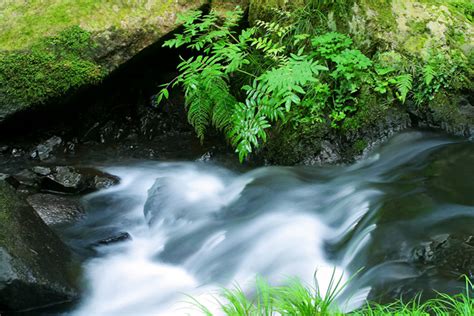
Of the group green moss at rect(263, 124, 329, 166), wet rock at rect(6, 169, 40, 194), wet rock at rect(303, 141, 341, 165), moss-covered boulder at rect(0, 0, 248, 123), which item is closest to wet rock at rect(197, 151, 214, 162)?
green moss at rect(263, 124, 329, 166)

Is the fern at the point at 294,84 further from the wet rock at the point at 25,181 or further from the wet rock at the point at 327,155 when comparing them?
the wet rock at the point at 25,181

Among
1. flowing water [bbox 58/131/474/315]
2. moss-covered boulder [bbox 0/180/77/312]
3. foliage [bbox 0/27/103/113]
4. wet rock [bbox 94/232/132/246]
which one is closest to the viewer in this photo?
moss-covered boulder [bbox 0/180/77/312]

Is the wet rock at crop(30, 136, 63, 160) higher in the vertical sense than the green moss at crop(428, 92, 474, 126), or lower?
lower

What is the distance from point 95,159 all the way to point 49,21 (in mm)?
1557

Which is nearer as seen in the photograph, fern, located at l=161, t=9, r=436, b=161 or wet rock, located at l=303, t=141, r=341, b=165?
fern, located at l=161, t=9, r=436, b=161

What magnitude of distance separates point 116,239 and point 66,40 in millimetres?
2402

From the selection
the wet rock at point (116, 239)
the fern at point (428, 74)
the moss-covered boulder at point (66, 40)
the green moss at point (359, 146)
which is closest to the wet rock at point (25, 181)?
the moss-covered boulder at point (66, 40)

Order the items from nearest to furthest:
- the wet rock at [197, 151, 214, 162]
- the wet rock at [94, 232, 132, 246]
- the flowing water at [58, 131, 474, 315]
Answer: the flowing water at [58, 131, 474, 315] < the wet rock at [94, 232, 132, 246] < the wet rock at [197, 151, 214, 162]

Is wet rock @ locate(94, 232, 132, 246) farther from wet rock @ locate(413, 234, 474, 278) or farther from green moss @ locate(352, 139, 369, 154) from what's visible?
wet rock @ locate(413, 234, 474, 278)

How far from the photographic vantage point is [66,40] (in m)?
6.18

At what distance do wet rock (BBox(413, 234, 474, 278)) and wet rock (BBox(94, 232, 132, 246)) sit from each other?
95.4 inches

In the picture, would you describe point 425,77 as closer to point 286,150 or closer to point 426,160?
point 426,160

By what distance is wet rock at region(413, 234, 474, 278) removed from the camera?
11.5 feet

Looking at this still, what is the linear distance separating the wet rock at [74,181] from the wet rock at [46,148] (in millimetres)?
731
